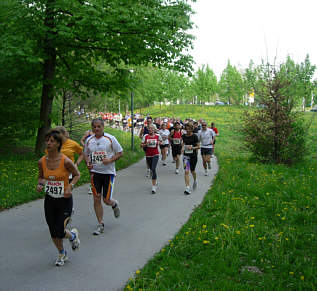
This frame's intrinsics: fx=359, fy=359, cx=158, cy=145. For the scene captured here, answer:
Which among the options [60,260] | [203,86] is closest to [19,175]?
[60,260]

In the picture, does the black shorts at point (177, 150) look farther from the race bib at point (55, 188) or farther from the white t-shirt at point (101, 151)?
the race bib at point (55, 188)

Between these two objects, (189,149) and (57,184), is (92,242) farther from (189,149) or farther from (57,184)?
(189,149)

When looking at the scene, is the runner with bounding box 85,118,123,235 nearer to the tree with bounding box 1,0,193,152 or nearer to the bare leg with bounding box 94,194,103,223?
the bare leg with bounding box 94,194,103,223

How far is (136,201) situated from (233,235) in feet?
10.8

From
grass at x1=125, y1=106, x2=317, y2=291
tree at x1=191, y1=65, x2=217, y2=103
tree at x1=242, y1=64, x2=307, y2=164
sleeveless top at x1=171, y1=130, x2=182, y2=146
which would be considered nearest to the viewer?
grass at x1=125, y1=106, x2=317, y2=291

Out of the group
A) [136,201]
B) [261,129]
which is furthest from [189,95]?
[136,201]

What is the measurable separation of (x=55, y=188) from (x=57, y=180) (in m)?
0.11

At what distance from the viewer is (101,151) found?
238 inches

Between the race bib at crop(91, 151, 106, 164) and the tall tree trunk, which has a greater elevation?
the tall tree trunk

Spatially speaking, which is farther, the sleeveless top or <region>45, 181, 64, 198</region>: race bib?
the sleeveless top

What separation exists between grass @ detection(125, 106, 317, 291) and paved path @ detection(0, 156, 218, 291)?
324mm

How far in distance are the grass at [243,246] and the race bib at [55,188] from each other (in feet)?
4.54

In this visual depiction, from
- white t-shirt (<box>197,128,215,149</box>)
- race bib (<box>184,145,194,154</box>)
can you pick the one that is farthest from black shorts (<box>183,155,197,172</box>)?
white t-shirt (<box>197,128,215,149</box>)

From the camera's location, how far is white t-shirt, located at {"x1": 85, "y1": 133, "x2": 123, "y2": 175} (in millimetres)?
6043
